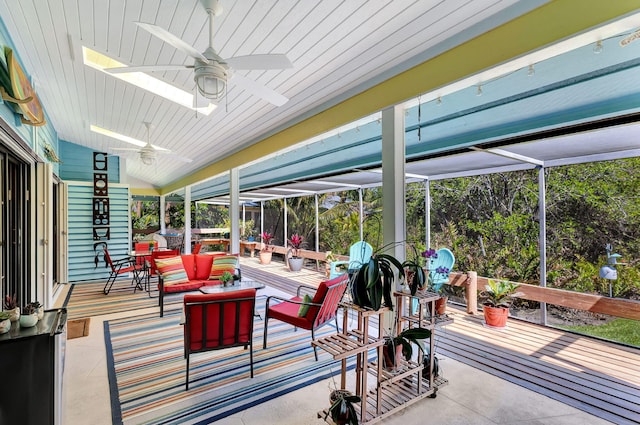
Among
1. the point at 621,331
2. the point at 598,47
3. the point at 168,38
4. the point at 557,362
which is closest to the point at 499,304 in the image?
the point at 557,362

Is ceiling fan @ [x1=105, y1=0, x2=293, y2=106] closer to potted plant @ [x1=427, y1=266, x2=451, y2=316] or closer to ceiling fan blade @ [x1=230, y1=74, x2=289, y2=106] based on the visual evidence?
ceiling fan blade @ [x1=230, y1=74, x2=289, y2=106]

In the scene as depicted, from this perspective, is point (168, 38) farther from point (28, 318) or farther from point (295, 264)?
point (295, 264)

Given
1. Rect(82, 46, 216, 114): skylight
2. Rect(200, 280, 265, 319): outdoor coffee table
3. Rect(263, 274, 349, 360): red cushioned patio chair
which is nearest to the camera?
Rect(263, 274, 349, 360): red cushioned patio chair

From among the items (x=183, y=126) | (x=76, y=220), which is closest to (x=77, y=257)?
(x=76, y=220)

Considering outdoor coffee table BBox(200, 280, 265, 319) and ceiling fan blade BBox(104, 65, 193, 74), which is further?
outdoor coffee table BBox(200, 280, 265, 319)

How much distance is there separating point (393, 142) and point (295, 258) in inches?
246

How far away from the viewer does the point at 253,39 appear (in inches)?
106

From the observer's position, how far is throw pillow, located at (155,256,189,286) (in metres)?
5.18

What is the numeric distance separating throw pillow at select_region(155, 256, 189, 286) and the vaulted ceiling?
97.6 inches

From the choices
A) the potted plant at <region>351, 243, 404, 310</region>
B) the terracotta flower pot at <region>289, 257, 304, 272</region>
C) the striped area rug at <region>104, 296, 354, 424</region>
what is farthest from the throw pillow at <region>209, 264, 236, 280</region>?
the potted plant at <region>351, 243, 404, 310</region>

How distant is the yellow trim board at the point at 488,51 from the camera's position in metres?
1.81

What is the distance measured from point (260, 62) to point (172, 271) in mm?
4145

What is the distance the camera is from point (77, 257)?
306 inches

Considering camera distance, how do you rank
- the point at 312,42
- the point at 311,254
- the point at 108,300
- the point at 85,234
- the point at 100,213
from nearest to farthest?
1. the point at 312,42
2. the point at 108,300
3. the point at 85,234
4. the point at 100,213
5. the point at 311,254
